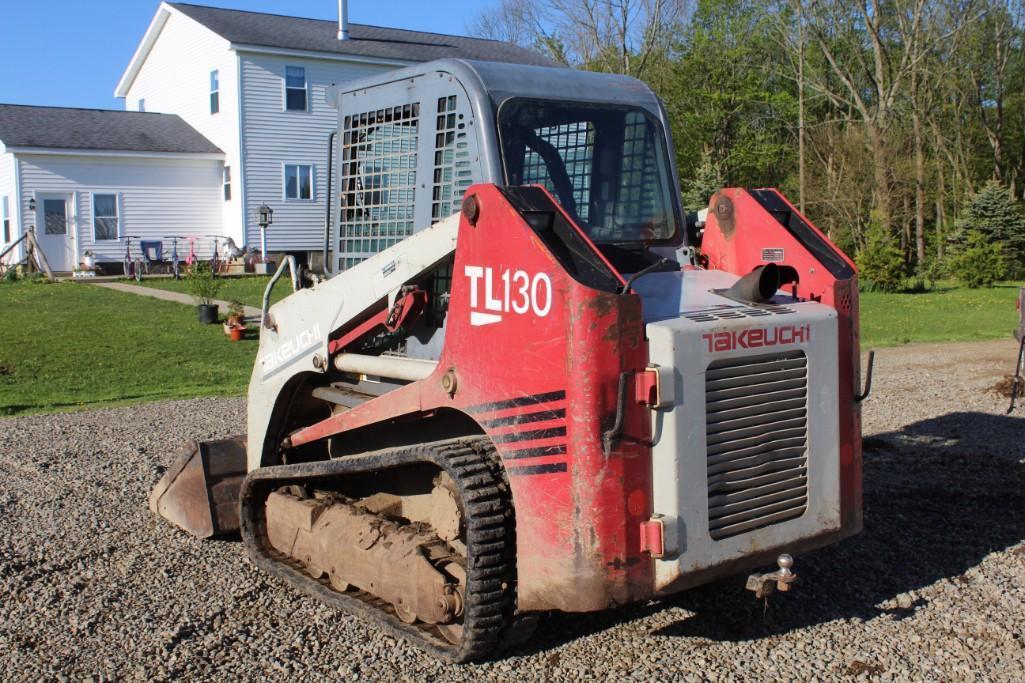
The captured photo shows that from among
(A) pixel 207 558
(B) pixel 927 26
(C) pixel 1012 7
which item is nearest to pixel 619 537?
(A) pixel 207 558

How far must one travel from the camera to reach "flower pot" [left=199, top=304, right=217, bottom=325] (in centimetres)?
1803

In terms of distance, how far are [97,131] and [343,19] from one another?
8137 millimetres

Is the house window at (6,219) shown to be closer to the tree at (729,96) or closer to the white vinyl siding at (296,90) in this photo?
the white vinyl siding at (296,90)

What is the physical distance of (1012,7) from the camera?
39.2m

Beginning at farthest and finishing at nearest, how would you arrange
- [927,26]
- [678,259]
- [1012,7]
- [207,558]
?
[1012,7] < [927,26] < [207,558] < [678,259]

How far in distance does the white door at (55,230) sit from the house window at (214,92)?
200 inches

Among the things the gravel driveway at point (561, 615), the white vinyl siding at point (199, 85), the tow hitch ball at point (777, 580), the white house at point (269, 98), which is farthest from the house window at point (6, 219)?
the tow hitch ball at point (777, 580)

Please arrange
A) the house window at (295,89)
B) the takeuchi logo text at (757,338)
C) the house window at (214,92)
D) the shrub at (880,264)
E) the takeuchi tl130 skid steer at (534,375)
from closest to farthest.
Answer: the takeuchi tl130 skid steer at (534,375)
the takeuchi logo text at (757,338)
the shrub at (880,264)
the house window at (295,89)
the house window at (214,92)

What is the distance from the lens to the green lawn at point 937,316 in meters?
17.4

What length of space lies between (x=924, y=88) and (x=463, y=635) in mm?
36621

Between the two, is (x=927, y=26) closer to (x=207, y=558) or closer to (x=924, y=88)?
(x=924, y=88)

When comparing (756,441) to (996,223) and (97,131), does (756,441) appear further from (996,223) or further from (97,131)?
(996,223)

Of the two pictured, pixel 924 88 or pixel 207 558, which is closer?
pixel 207 558

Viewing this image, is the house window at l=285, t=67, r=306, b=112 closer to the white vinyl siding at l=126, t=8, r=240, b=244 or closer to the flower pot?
the white vinyl siding at l=126, t=8, r=240, b=244
